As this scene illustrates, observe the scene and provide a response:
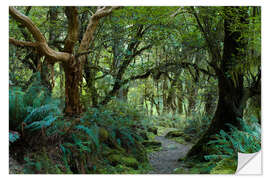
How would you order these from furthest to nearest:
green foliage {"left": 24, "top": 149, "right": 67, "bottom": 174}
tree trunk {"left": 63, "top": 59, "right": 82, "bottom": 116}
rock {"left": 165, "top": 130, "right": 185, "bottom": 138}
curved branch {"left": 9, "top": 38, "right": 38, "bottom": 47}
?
rock {"left": 165, "top": 130, "right": 185, "bottom": 138}, tree trunk {"left": 63, "top": 59, "right": 82, "bottom": 116}, curved branch {"left": 9, "top": 38, "right": 38, "bottom": 47}, green foliage {"left": 24, "top": 149, "right": 67, "bottom": 174}

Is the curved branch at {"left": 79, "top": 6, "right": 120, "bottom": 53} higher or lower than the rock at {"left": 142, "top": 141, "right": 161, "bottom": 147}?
higher

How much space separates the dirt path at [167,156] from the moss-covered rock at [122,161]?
0.20 m

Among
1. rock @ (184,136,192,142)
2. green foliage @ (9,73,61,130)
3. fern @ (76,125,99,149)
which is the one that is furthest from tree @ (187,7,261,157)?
green foliage @ (9,73,61,130)

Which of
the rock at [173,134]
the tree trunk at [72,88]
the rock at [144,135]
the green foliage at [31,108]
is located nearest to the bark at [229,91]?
the rock at [173,134]

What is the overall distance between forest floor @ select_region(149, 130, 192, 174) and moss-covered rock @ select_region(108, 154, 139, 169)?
19 centimetres

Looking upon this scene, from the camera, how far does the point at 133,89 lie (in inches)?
114

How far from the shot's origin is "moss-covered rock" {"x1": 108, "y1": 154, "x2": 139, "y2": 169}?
8.12ft

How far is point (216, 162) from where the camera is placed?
2.52 metres

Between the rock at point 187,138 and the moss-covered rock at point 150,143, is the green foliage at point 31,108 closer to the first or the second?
the moss-covered rock at point 150,143

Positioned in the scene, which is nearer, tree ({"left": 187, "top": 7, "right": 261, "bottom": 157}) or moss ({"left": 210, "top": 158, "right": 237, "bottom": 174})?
moss ({"left": 210, "top": 158, "right": 237, "bottom": 174})

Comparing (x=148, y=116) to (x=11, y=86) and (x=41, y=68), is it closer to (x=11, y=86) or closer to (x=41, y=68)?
(x=41, y=68)

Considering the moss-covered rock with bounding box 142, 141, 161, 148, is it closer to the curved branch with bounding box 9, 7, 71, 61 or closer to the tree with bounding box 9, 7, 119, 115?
the tree with bounding box 9, 7, 119, 115
